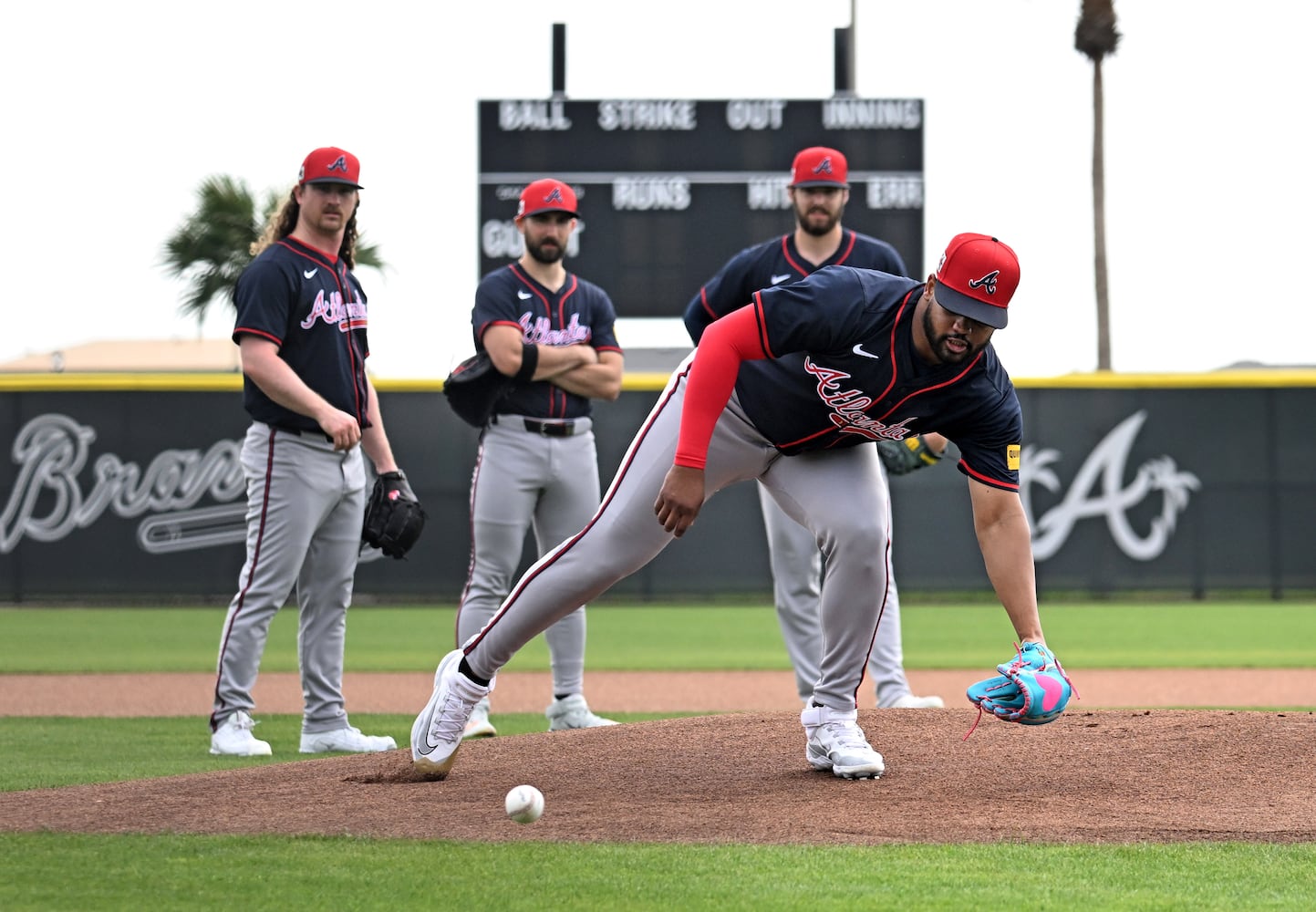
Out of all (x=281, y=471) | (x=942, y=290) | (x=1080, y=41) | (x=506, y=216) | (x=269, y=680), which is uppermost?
(x=1080, y=41)

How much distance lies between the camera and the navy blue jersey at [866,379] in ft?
13.0

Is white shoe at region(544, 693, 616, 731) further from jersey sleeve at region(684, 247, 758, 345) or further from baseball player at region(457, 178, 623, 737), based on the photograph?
jersey sleeve at region(684, 247, 758, 345)

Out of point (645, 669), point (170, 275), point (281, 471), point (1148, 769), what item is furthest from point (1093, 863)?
point (170, 275)

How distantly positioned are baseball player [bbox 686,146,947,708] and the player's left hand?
1954 millimetres

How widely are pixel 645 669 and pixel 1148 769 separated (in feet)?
15.5

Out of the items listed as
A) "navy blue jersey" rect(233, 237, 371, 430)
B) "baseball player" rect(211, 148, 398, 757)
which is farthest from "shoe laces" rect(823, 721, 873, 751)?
"navy blue jersey" rect(233, 237, 371, 430)

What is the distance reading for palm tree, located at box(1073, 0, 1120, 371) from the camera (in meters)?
19.9

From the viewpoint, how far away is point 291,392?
5.42m

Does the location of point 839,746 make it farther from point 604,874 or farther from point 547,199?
point 547,199

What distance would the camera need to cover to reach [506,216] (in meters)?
12.8

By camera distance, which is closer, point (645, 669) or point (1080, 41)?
point (645, 669)

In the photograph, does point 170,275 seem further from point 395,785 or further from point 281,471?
point 395,785

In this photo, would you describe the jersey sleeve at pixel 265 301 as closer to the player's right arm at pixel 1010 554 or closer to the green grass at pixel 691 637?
the player's right arm at pixel 1010 554

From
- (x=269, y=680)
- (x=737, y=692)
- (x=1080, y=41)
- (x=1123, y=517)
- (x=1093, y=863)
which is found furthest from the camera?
(x=1080, y=41)
